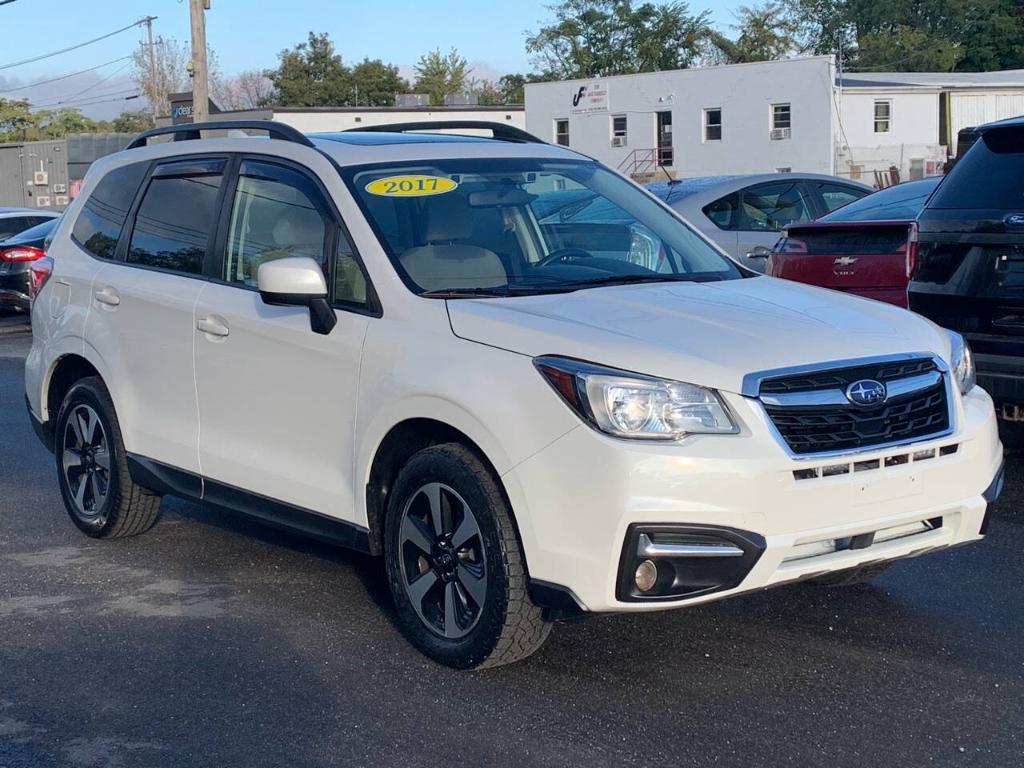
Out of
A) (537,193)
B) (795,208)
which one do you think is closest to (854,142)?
(795,208)

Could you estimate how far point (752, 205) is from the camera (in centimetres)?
1266

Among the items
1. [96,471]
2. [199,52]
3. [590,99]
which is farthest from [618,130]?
[96,471]

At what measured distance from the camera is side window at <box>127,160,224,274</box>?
5934mm

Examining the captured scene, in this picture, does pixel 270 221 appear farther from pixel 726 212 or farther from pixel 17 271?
pixel 17 271

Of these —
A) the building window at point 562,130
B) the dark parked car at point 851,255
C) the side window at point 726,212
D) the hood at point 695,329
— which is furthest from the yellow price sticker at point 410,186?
the building window at point 562,130

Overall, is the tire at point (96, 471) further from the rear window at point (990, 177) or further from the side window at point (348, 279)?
the rear window at point (990, 177)

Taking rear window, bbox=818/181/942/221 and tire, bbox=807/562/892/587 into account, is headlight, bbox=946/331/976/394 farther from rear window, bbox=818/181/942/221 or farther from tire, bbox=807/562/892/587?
rear window, bbox=818/181/942/221

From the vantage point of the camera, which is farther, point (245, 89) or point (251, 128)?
point (245, 89)

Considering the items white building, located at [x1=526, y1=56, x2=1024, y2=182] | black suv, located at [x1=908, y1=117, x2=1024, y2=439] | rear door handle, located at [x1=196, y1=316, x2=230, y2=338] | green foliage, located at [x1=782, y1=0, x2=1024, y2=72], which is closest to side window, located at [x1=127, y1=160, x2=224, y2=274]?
rear door handle, located at [x1=196, y1=316, x2=230, y2=338]

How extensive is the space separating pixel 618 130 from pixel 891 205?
4939 centimetres

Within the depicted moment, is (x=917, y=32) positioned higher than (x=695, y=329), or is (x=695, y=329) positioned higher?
(x=917, y=32)

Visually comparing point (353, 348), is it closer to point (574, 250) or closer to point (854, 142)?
point (574, 250)

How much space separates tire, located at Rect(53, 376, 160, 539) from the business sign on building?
52.6 metres

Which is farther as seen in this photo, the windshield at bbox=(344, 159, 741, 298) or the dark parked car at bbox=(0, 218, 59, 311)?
the dark parked car at bbox=(0, 218, 59, 311)
